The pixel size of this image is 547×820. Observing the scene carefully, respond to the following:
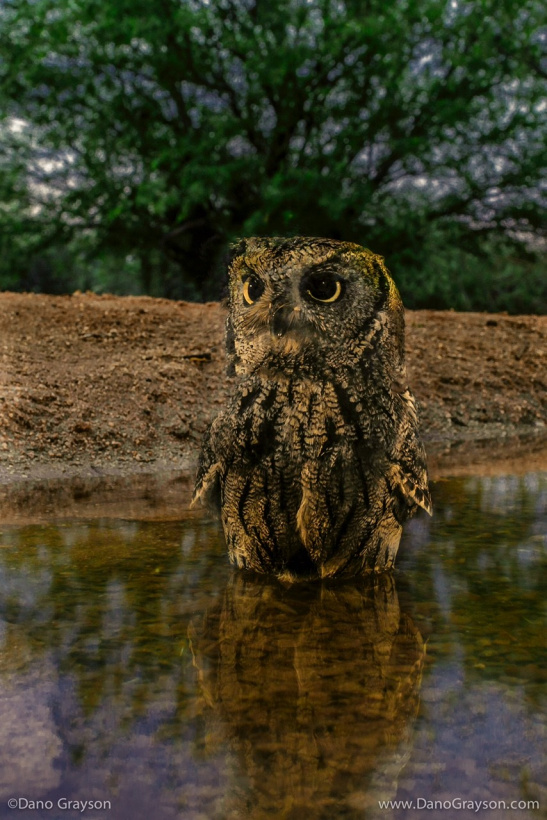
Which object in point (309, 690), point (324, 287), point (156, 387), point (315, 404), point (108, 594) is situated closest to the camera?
point (309, 690)

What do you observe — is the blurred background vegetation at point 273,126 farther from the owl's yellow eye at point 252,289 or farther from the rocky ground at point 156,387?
the owl's yellow eye at point 252,289

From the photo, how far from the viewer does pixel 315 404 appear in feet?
11.0

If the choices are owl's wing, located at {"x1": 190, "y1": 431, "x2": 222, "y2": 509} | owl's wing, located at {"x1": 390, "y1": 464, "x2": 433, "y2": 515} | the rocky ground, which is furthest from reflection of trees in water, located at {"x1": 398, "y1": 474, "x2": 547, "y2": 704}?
the rocky ground

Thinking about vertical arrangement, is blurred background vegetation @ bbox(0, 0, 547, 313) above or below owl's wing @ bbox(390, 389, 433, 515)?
above

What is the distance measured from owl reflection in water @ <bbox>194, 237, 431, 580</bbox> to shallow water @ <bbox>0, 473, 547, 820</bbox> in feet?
1.23

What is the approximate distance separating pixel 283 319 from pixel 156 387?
15.4 ft

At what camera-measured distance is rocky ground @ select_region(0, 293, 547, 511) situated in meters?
6.45

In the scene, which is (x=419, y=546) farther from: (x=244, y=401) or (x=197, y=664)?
(x=197, y=664)

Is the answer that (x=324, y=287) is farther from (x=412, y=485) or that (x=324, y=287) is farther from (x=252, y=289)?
(x=412, y=485)

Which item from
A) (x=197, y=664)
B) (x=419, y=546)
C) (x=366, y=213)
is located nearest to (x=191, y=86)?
(x=366, y=213)

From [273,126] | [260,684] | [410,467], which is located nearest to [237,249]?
[410,467]

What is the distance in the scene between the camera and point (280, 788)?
6.68ft

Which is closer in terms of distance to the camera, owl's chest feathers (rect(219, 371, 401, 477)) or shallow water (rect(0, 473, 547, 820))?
shallow water (rect(0, 473, 547, 820))

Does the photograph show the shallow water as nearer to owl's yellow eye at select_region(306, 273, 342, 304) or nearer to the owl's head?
the owl's head
